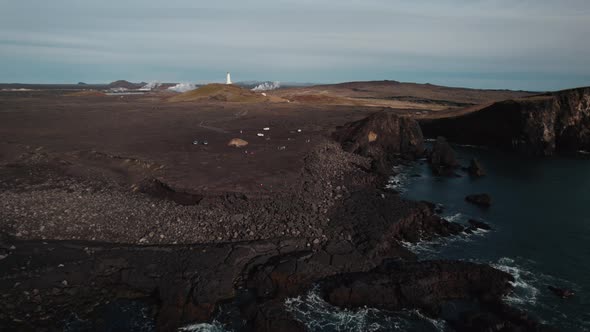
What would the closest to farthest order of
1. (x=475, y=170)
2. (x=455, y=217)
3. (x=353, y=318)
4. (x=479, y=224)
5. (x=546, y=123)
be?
1. (x=353, y=318)
2. (x=479, y=224)
3. (x=455, y=217)
4. (x=475, y=170)
5. (x=546, y=123)

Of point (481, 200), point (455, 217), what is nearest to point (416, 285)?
point (455, 217)

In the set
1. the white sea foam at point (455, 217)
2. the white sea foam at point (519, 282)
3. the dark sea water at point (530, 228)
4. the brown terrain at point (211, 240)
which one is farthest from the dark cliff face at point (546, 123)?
the white sea foam at point (519, 282)

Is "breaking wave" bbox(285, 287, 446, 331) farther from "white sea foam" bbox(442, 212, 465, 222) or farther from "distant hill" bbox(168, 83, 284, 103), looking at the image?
"distant hill" bbox(168, 83, 284, 103)

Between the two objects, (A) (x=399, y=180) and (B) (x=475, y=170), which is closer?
(A) (x=399, y=180)

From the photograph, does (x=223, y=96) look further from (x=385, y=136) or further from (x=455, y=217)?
(x=455, y=217)

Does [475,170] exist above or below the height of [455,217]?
above

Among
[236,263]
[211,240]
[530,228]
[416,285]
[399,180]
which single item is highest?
[399,180]
